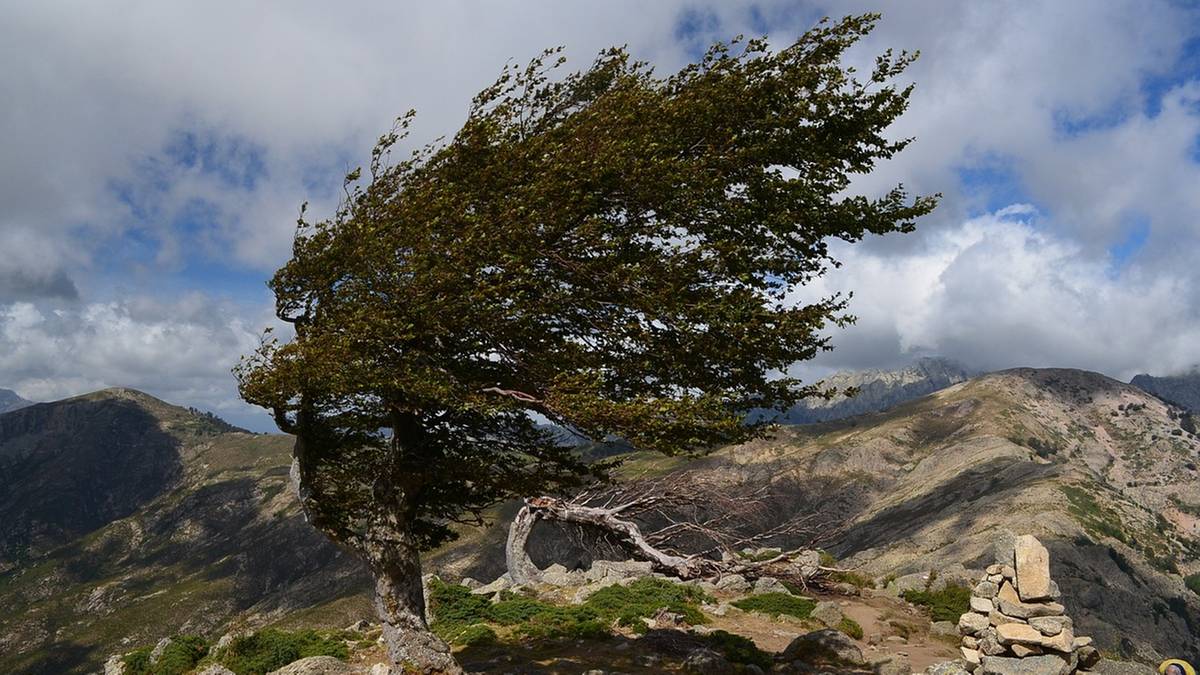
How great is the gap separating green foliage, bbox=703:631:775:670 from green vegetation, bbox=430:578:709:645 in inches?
111

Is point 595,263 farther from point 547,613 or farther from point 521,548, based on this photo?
point 521,548

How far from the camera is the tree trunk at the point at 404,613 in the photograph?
13.7 m

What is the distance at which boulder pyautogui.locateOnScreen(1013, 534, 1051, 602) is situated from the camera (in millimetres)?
13945

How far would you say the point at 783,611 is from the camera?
27859 mm

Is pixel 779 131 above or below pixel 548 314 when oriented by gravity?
above

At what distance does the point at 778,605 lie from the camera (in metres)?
28.5

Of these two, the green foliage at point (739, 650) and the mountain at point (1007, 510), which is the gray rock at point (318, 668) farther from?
the mountain at point (1007, 510)

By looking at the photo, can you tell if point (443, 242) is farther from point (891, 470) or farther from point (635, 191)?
point (891, 470)

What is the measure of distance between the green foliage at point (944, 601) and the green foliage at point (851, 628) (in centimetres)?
524

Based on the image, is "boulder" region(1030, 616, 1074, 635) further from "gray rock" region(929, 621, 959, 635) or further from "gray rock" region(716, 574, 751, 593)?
"gray rock" region(716, 574, 751, 593)

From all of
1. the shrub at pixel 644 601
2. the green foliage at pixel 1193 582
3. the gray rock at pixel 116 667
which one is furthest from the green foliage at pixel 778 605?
the green foliage at pixel 1193 582

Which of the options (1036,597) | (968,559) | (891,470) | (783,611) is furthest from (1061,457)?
(1036,597)

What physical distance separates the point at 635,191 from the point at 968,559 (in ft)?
188

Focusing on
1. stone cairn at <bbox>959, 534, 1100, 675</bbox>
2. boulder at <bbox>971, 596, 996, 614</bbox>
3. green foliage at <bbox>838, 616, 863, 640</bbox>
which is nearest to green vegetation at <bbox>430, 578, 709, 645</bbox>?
green foliage at <bbox>838, 616, 863, 640</bbox>
